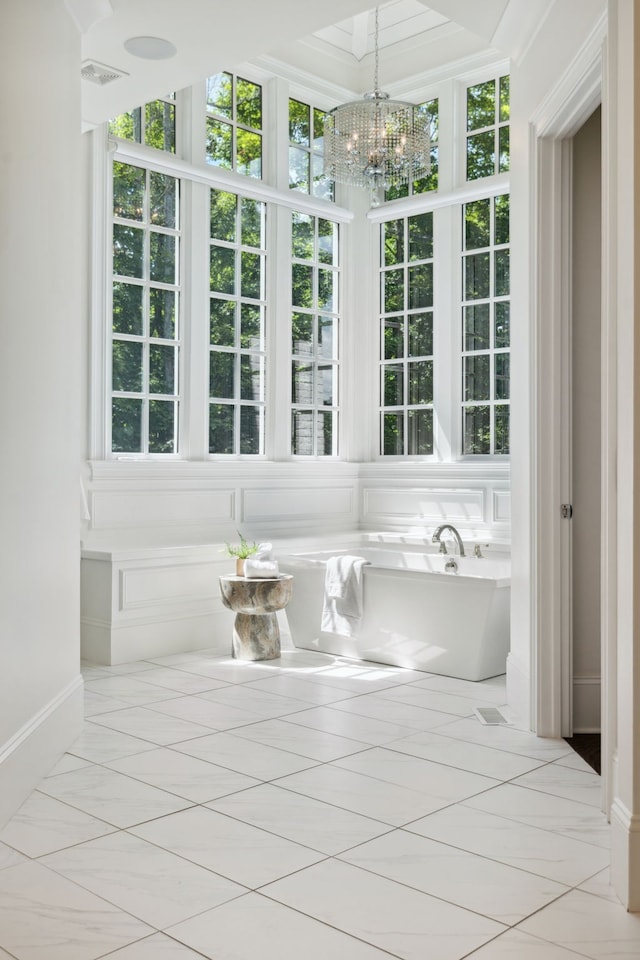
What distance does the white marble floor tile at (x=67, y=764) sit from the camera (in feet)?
9.93

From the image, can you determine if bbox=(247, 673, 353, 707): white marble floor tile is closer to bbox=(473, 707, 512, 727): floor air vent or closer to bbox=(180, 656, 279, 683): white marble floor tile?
bbox=(180, 656, 279, 683): white marble floor tile

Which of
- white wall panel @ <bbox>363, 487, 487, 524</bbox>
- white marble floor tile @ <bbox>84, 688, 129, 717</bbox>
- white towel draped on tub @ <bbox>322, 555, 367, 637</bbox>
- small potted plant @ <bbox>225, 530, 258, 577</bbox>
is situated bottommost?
white marble floor tile @ <bbox>84, 688, 129, 717</bbox>

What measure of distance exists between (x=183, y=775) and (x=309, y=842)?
72 centimetres

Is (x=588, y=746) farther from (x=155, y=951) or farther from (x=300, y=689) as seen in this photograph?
(x=155, y=951)

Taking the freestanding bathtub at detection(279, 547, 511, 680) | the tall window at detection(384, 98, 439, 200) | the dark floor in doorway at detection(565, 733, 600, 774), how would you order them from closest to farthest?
the dark floor in doorway at detection(565, 733, 600, 774) → the freestanding bathtub at detection(279, 547, 511, 680) → the tall window at detection(384, 98, 439, 200)

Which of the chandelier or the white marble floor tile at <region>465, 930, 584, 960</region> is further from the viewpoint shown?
the chandelier

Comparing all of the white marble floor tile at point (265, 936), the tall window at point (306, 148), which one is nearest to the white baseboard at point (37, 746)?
the white marble floor tile at point (265, 936)

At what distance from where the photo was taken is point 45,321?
3.04 meters

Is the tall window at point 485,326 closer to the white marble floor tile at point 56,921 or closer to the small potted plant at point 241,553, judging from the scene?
the small potted plant at point 241,553

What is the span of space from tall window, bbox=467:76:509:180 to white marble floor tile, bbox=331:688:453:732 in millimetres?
3924

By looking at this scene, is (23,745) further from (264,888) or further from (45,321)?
(45,321)

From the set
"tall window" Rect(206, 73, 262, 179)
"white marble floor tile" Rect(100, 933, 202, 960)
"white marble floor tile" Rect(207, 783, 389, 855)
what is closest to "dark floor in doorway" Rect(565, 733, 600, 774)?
"white marble floor tile" Rect(207, 783, 389, 855)

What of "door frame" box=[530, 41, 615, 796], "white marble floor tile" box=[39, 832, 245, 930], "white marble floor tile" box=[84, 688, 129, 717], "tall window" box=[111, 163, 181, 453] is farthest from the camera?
"tall window" box=[111, 163, 181, 453]

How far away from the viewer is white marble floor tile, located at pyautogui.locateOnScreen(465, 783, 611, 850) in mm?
2510
